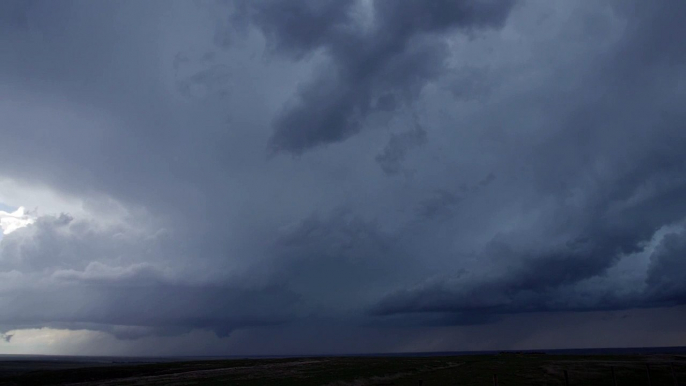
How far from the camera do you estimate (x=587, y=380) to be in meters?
67.1

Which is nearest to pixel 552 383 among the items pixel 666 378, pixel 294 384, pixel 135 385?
pixel 666 378

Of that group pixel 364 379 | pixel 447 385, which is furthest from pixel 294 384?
pixel 447 385

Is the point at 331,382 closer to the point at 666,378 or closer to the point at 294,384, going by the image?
the point at 294,384

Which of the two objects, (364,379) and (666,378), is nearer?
(666,378)

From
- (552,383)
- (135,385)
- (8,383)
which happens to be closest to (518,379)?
(552,383)

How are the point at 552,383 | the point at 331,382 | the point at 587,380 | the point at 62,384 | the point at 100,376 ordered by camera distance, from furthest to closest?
1. the point at 100,376
2. the point at 62,384
3. the point at 331,382
4. the point at 587,380
5. the point at 552,383

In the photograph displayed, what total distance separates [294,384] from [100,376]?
56926 mm

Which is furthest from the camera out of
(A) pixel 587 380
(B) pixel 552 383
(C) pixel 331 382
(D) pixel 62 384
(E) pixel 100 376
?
(E) pixel 100 376

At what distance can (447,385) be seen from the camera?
63094 millimetres

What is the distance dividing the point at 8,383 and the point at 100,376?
16.8 m

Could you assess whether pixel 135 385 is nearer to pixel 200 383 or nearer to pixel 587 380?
pixel 200 383

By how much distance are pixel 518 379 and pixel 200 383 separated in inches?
1972

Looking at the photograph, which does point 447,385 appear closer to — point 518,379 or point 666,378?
point 518,379

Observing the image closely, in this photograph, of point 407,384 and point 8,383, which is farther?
point 8,383
